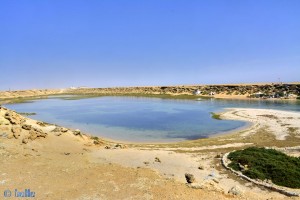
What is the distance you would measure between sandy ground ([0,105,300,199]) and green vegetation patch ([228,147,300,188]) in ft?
3.17

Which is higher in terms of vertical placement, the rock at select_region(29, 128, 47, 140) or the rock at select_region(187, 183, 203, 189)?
the rock at select_region(29, 128, 47, 140)

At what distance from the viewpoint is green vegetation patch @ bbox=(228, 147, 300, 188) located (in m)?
14.5

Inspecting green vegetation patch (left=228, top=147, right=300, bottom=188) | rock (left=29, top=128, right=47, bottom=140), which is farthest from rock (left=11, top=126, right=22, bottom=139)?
green vegetation patch (left=228, top=147, right=300, bottom=188)

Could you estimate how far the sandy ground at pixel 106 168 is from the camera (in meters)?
12.8

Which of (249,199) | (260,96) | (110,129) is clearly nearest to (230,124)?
(110,129)

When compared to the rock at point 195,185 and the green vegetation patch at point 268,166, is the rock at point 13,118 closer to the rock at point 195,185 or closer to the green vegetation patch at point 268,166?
the rock at point 195,185

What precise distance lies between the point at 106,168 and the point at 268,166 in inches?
344

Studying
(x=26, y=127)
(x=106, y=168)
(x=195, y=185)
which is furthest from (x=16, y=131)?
(x=195, y=185)

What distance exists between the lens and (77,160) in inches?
712

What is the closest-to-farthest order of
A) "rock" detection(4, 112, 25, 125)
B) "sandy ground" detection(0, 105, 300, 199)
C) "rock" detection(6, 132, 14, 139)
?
"sandy ground" detection(0, 105, 300, 199) → "rock" detection(6, 132, 14, 139) → "rock" detection(4, 112, 25, 125)

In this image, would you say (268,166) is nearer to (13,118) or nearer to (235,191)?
(235,191)

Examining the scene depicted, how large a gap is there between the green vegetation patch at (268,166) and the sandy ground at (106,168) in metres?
0.97

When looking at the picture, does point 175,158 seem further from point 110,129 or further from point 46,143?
point 110,129
